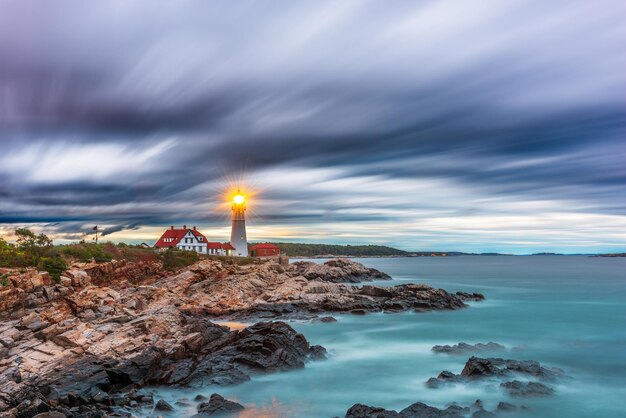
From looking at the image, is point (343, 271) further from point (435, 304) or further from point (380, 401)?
point (380, 401)

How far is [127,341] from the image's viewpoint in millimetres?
15602

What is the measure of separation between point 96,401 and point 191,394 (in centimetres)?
250

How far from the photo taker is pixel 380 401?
44.6 ft

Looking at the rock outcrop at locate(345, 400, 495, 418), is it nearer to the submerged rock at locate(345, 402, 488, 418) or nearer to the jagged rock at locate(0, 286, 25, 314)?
the submerged rock at locate(345, 402, 488, 418)

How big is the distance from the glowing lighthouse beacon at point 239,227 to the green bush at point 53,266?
114 ft

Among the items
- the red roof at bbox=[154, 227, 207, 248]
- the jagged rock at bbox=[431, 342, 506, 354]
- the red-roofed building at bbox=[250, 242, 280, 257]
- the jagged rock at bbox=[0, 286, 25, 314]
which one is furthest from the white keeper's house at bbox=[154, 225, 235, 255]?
the jagged rock at bbox=[431, 342, 506, 354]

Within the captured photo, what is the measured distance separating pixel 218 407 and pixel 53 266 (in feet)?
74.4

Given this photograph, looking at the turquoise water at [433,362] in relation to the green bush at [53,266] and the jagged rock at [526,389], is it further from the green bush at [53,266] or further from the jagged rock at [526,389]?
the green bush at [53,266]

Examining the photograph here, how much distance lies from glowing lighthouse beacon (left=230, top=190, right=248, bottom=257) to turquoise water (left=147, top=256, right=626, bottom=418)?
129 feet

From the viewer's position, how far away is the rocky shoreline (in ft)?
39.6

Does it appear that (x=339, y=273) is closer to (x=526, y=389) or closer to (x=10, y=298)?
(x=10, y=298)

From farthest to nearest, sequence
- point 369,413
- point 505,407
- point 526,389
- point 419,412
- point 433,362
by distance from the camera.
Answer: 1. point 433,362
2. point 526,389
3. point 505,407
4. point 419,412
5. point 369,413

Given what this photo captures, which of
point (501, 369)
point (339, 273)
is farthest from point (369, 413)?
point (339, 273)

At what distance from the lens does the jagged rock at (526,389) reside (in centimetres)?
1274
